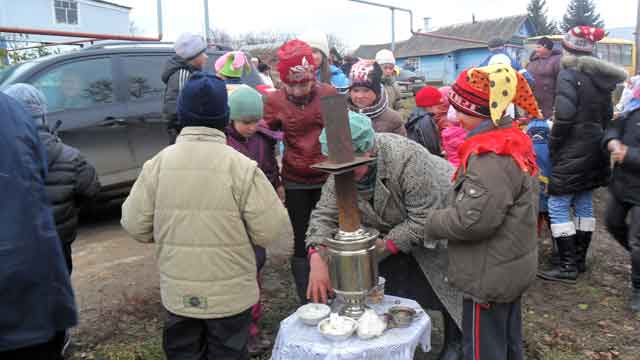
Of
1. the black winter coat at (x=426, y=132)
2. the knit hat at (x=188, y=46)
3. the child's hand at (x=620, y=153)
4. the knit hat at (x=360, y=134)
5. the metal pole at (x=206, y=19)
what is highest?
the metal pole at (x=206, y=19)

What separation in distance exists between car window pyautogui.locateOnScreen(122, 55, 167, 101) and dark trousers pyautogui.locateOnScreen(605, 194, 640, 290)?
14.6ft

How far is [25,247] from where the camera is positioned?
1.92 metres

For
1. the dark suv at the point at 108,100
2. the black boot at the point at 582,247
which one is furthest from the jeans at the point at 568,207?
the dark suv at the point at 108,100

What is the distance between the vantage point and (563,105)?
439cm

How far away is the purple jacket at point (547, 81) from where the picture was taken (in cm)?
712

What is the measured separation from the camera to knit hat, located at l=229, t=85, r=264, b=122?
320 centimetres

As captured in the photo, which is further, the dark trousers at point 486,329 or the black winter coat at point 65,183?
the black winter coat at point 65,183

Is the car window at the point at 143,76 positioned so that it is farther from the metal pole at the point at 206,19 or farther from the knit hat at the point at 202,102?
the knit hat at the point at 202,102

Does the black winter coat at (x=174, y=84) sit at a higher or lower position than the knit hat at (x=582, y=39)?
lower

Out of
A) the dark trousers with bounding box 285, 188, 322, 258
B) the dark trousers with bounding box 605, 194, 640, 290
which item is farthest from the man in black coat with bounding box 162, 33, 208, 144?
the dark trousers with bounding box 605, 194, 640, 290

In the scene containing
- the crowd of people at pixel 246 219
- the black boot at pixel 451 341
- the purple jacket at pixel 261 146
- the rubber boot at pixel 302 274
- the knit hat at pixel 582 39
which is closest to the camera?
the crowd of people at pixel 246 219

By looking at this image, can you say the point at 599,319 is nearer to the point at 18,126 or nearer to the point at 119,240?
the point at 18,126

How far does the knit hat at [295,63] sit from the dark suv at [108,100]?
9.05 feet

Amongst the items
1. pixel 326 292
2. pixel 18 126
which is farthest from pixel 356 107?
pixel 18 126
